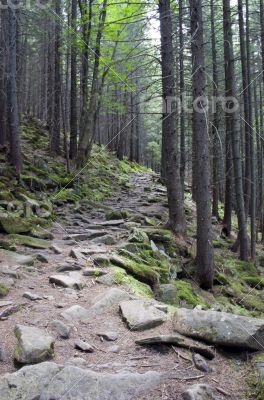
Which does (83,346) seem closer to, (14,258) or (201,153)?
(14,258)

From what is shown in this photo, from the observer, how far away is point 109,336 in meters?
4.10

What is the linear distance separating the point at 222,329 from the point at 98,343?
4.17 feet

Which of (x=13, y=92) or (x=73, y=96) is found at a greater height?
(x=73, y=96)

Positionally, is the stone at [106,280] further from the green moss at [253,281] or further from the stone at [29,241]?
the green moss at [253,281]

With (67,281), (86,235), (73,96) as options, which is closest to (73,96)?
(73,96)

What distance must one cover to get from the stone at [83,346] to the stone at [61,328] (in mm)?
172

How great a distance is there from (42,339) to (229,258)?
9412 mm

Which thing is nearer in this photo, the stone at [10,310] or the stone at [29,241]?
the stone at [10,310]

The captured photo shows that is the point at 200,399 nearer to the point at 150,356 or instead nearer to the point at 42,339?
the point at 150,356

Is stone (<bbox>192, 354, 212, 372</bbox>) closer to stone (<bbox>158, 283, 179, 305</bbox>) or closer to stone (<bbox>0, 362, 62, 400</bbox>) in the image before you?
stone (<bbox>0, 362, 62, 400</bbox>)

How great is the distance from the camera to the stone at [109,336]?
13.3 feet

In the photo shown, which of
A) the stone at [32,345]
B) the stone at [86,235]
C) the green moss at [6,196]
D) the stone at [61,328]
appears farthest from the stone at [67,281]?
the green moss at [6,196]

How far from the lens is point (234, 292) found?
29.2ft

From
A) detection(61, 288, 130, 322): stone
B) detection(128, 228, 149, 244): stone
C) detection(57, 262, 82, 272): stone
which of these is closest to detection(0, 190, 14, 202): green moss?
detection(128, 228, 149, 244): stone
